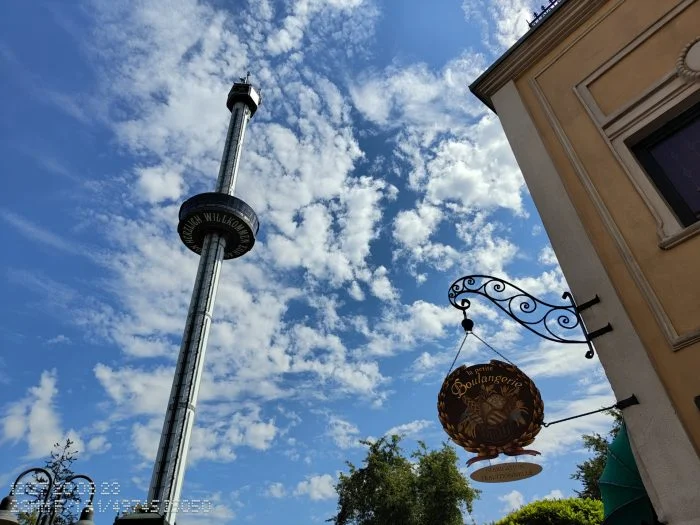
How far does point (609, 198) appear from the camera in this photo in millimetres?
5855

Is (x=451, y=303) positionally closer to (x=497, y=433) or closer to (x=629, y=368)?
(x=497, y=433)

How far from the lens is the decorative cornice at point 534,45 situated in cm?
706

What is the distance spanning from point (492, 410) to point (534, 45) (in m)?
5.74

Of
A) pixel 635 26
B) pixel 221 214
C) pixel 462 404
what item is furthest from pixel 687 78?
pixel 221 214

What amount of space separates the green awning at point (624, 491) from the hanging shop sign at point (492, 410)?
0.97 m

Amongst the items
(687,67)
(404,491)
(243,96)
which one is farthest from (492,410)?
(243,96)

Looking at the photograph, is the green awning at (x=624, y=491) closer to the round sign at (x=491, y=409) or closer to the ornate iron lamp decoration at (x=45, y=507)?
the round sign at (x=491, y=409)

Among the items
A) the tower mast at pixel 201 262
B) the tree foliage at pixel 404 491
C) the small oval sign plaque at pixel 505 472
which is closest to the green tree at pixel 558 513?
the tree foliage at pixel 404 491

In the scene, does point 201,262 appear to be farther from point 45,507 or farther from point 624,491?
point 624,491

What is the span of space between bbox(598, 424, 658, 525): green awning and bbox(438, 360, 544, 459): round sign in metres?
1.00

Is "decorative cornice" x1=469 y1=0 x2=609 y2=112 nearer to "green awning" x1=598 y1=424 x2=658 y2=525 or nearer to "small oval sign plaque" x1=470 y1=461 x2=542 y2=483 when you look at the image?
"green awning" x1=598 y1=424 x2=658 y2=525

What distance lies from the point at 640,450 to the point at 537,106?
16.3 ft


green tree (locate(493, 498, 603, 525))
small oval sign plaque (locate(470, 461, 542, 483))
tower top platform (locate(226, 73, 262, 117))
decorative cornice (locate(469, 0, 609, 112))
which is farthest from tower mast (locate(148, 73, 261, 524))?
decorative cornice (locate(469, 0, 609, 112))

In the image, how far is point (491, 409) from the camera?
5383 millimetres
